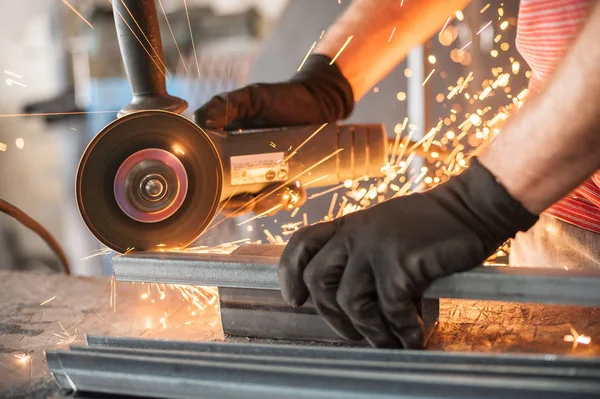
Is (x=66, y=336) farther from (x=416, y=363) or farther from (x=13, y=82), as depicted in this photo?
(x=13, y=82)

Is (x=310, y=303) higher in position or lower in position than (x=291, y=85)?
lower

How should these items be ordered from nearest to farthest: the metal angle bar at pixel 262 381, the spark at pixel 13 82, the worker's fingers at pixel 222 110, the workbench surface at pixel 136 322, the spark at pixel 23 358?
the metal angle bar at pixel 262 381, the workbench surface at pixel 136 322, the spark at pixel 23 358, the worker's fingers at pixel 222 110, the spark at pixel 13 82

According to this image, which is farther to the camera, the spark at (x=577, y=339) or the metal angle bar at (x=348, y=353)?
the spark at (x=577, y=339)

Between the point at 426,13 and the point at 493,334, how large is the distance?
3.51ft

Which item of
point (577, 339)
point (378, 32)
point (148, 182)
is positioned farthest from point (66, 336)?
point (378, 32)

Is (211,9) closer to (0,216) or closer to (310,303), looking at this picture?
(0,216)

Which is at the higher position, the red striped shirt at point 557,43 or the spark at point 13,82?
the spark at point 13,82

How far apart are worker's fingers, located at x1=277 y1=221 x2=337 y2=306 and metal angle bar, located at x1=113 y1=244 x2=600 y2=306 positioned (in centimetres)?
5

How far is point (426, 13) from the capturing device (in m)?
1.75

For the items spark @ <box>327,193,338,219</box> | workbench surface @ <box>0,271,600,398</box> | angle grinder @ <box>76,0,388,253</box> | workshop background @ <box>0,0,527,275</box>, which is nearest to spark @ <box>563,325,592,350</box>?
workbench surface @ <box>0,271,600,398</box>

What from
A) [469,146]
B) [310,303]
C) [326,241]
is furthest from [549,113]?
[469,146]

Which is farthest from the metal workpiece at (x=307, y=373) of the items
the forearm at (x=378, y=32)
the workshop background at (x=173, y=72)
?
the workshop background at (x=173, y=72)

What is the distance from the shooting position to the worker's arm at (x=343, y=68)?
1.70 meters

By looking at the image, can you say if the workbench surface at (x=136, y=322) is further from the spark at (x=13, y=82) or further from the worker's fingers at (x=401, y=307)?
the spark at (x=13, y=82)
